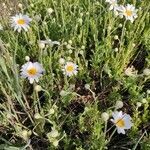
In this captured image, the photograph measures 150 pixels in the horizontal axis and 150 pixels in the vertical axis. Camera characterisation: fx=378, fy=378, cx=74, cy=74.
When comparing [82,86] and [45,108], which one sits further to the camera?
[82,86]

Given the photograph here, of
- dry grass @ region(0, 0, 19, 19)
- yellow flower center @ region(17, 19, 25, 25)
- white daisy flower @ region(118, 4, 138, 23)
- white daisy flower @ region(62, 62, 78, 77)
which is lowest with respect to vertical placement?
white daisy flower @ region(62, 62, 78, 77)

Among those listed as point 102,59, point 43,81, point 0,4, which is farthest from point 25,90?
point 0,4

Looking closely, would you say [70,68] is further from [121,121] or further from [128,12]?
[128,12]

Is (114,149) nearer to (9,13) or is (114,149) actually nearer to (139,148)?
(139,148)

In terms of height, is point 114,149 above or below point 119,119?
below

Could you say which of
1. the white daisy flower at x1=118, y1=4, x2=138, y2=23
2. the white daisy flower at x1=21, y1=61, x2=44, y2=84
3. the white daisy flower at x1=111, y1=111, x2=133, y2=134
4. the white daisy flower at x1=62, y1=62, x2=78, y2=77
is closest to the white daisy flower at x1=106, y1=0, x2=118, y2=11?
the white daisy flower at x1=118, y1=4, x2=138, y2=23

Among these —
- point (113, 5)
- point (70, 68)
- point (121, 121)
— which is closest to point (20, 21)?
point (70, 68)

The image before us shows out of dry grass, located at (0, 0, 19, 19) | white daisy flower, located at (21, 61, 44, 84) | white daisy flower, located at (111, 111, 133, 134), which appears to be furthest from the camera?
dry grass, located at (0, 0, 19, 19)

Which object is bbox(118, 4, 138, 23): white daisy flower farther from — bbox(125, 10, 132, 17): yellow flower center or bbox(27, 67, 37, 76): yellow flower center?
bbox(27, 67, 37, 76): yellow flower center
